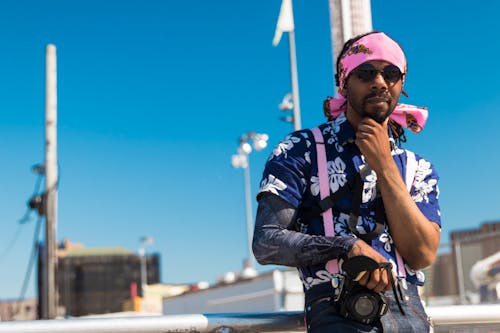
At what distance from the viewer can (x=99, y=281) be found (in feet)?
227

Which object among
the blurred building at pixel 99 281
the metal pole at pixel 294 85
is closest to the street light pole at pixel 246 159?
the metal pole at pixel 294 85

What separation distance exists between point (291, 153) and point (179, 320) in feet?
2.42

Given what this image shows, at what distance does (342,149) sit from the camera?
8.76 feet

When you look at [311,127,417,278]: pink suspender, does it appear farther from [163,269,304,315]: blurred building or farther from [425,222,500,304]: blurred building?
[163,269,304,315]: blurred building

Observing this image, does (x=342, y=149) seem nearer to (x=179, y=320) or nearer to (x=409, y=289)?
(x=409, y=289)

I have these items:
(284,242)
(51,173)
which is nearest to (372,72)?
(284,242)

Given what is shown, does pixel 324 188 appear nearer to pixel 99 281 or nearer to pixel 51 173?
pixel 51 173

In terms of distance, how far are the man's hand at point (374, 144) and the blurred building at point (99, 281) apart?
65022 mm

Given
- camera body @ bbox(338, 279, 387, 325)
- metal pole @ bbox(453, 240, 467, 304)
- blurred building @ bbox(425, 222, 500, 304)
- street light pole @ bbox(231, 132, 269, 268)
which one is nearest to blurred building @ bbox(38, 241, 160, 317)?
street light pole @ bbox(231, 132, 269, 268)

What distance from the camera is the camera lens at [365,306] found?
235 centimetres

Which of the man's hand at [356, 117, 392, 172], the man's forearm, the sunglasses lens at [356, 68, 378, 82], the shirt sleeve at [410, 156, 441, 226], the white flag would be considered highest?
the white flag

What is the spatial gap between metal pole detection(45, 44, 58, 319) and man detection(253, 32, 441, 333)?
12.8m

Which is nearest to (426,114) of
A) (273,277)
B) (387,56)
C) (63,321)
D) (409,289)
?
(387,56)

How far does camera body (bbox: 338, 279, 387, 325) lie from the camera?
7.71ft
